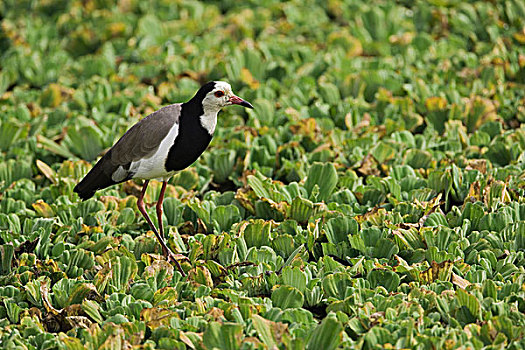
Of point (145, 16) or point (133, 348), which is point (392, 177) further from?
point (145, 16)

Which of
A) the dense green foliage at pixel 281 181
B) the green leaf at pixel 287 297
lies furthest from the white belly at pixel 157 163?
the green leaf at pixel 287 297

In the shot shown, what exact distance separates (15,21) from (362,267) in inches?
274

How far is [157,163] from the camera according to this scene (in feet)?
14.9

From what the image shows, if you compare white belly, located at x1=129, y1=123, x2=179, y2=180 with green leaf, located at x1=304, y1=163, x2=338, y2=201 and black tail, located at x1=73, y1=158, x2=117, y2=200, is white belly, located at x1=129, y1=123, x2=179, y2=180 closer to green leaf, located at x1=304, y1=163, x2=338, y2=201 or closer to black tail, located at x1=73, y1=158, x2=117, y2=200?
black tail, located at x1=73, y1=158, x2=117, y2=200

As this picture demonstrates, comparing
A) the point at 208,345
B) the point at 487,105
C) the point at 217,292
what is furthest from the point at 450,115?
the point at 208,345

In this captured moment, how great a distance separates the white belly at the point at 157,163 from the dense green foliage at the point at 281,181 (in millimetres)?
452

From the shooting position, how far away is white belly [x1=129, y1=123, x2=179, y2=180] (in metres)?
4.51

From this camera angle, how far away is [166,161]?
452 cm

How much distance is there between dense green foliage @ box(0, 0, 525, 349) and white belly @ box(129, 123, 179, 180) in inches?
17.8

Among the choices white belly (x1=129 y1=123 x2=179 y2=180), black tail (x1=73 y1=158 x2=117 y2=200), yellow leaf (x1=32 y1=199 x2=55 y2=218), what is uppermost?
white belly (x1=129 y1=123 x2=179 y2=180)

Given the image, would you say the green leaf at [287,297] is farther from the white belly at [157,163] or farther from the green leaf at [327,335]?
the white belly at [157,163]

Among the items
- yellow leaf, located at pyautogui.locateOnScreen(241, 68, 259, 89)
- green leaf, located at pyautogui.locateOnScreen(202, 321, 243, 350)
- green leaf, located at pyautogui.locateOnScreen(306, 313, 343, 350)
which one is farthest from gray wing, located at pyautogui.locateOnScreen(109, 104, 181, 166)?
yellow leaf, located at pyautogui.locateOnScreen(241, 68, 259, 89)

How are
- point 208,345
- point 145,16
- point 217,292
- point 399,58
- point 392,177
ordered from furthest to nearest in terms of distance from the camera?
1. point 145,16
2. point 399,58
3. point 392,177
4. point 217,292
5. point 208,345

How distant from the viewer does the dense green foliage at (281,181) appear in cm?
379
